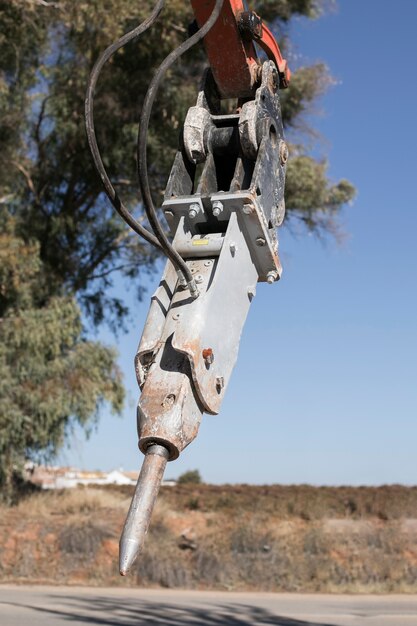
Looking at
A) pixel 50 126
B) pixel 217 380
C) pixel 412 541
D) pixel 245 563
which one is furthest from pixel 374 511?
pixel 217 380

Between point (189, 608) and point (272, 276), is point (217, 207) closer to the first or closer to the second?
point (272, 276)

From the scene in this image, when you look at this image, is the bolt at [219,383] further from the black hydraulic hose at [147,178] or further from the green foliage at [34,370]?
the green foliage at [34,370]

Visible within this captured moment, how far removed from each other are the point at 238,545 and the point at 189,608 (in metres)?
4.39

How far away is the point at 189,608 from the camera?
11.2m

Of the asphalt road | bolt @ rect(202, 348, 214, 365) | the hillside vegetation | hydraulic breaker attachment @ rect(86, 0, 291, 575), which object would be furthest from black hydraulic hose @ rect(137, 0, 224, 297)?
the hillside vegetation

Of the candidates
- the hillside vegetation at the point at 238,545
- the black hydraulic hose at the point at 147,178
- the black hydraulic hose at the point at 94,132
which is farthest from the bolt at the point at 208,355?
the hillside vegetation at the point at 238,545

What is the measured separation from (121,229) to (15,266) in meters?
3.66

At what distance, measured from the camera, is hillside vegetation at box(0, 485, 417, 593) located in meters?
14.8

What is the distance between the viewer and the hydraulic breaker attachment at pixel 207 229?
299 centimetres

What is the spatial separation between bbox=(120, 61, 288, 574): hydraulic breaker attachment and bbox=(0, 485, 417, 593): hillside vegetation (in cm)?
1169

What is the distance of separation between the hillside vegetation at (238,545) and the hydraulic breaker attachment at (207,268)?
1169 centimetres

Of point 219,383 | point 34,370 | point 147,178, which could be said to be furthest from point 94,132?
point 34,370

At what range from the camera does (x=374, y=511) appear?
16.7 metres

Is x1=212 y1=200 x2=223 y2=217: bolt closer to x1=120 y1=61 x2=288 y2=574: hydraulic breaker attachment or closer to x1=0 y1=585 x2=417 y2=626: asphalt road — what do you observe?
x1=120 y1=61 x2=288 y2=574: hydraulic breaker attachment
